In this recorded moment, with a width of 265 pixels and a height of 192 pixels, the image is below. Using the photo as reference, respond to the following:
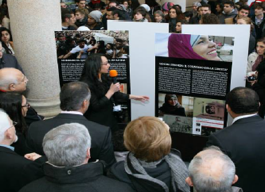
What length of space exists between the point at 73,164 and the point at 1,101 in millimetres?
1413

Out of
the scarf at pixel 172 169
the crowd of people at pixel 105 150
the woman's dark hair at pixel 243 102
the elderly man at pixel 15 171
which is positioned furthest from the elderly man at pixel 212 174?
the elderly man at pixel 15 171

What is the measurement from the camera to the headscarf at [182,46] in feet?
12.6

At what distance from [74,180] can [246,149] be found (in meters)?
1.36

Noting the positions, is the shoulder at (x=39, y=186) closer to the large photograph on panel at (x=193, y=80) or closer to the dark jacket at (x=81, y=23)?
the large photograph on panel at (x=193, y=80)

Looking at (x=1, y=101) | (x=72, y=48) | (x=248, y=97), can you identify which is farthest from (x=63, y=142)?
(x=72, y=48)

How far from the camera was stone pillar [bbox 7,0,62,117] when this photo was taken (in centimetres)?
445

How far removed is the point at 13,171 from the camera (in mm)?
2191

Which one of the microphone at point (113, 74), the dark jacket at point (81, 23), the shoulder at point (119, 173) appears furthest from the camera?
the dark jacket at point (81, 23)

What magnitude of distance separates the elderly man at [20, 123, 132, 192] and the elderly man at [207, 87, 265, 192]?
38.1 inches

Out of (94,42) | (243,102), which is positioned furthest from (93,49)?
(243,102)

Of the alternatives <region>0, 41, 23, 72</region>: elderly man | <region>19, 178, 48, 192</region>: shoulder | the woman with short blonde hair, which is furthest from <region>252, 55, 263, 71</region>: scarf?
<region>19, 178, 48, 192</region>: shoulder

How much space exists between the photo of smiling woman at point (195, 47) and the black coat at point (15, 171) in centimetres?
230

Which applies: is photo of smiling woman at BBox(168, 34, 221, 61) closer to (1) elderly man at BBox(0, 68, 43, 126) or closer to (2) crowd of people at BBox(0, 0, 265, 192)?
(2) crowd of people at BBox(0, 0, 265, 192)

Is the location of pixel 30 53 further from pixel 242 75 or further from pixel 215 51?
pixel 242 75
